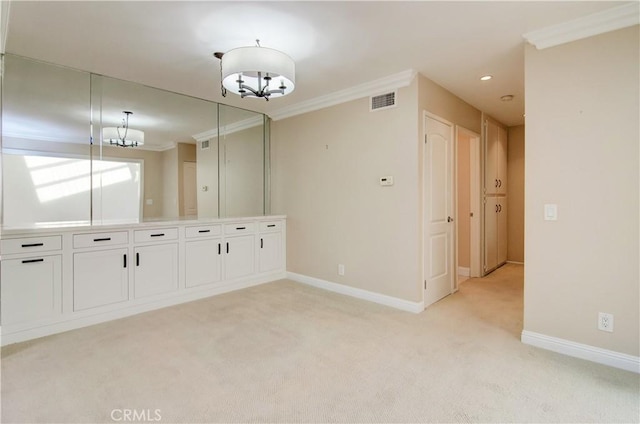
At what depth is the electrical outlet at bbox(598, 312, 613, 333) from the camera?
2.28 metres

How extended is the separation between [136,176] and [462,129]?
4.16 metres

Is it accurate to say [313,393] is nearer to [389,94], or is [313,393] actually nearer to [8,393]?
[8,393]

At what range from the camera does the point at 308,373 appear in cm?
220

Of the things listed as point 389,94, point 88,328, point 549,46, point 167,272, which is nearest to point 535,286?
point 549,46

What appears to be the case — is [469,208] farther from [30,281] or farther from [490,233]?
[30,281]

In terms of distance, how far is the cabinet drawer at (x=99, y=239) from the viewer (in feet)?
9.82

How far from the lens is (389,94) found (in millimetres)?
3508

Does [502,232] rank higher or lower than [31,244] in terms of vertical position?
lower

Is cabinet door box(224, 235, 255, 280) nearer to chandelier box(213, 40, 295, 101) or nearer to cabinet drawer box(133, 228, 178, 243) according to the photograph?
cabinet drawer box(133, 228, 178, 243)

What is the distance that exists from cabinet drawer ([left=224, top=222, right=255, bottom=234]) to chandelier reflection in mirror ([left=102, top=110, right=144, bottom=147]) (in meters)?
1.44

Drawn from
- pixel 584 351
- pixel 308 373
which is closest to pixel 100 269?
pixel 308 373

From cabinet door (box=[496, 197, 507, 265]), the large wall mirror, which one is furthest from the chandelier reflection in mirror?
cabinet door (box=[496, 197, 507, 265])

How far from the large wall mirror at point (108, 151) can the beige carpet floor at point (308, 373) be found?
4.27ft

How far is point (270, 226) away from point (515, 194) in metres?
4.49
